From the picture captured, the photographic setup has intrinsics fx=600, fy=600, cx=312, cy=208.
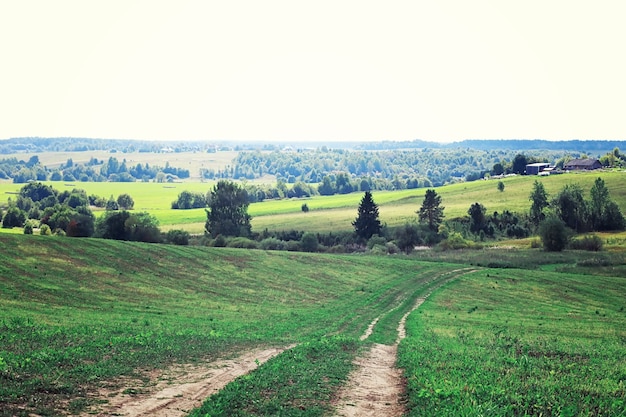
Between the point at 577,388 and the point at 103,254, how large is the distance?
41.8 metres

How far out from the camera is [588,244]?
328 feet

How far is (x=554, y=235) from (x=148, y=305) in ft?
249

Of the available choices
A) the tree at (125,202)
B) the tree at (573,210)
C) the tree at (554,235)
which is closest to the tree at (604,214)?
the tree at (573,210)

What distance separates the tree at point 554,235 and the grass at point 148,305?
108 ft

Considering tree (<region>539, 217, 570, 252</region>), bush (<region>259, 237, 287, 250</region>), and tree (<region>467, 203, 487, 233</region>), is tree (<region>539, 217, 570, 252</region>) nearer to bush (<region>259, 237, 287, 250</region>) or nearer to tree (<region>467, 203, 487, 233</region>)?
tree (<region>467, 203, 487, 233</region>)

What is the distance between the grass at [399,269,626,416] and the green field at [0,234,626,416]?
0.32 ft

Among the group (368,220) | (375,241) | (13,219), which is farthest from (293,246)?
(13,219)

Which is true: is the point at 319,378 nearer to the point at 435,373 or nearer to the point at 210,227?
the point at 435,373

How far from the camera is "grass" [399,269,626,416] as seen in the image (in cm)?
1565

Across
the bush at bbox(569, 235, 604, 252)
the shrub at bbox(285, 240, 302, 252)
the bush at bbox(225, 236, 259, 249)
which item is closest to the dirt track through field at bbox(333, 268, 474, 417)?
the bush at bbox(225, 236, 259, 249)

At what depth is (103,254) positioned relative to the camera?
50562mm

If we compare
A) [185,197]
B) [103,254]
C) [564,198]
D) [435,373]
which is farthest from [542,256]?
[185,197]

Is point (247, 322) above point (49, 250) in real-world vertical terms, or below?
below

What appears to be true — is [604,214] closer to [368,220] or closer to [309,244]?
[368,220]
